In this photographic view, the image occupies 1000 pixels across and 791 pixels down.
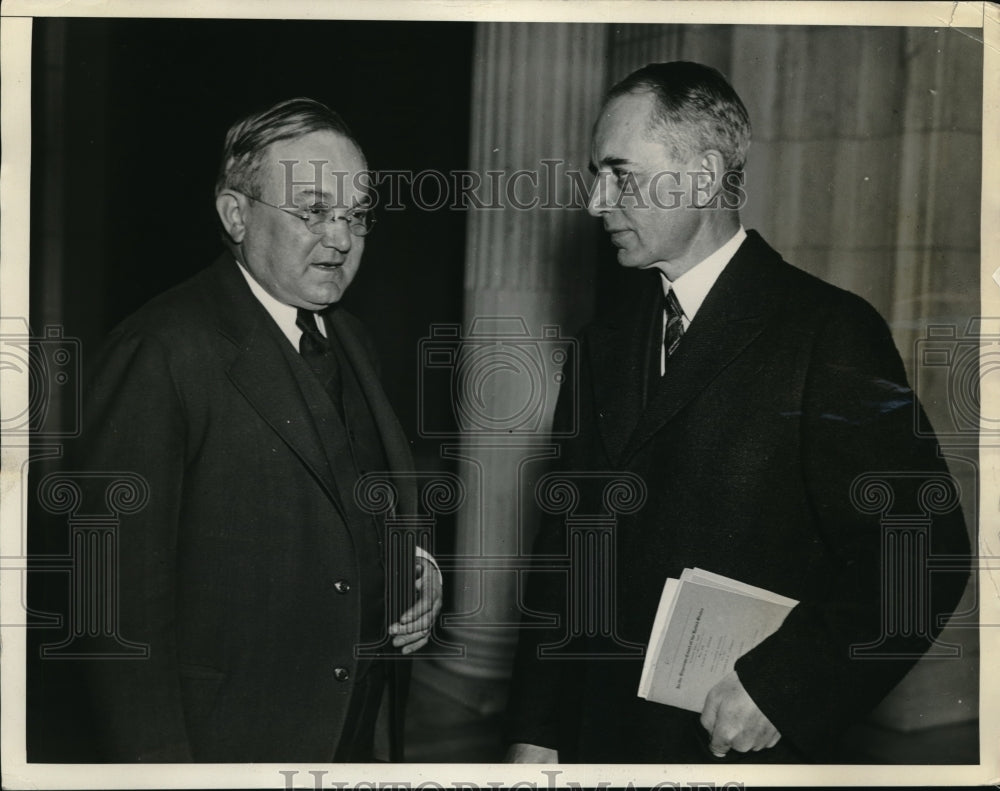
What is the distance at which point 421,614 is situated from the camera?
2439mm

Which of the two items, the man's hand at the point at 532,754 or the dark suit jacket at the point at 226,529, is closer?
the dark suit jacket at the point at 226,529

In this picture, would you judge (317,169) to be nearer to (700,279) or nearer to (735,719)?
(700,279)

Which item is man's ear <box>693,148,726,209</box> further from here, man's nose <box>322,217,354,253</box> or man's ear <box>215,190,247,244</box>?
man's ear <box>215,190,247,244</box>

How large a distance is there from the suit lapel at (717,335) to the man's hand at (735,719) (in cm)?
60

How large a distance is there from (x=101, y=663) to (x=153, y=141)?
1258 mm

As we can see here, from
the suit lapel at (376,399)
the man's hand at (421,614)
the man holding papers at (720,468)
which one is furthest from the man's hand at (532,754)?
the suit lapel at (376,399)

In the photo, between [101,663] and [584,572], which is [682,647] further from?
[101,663]

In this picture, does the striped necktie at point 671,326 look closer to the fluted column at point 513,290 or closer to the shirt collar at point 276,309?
Result: the fluted column at point 513,290

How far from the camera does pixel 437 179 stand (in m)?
2.44

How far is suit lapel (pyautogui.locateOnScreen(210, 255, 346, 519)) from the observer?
2.35 m

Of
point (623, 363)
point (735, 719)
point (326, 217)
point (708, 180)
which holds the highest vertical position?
point (708, 180)

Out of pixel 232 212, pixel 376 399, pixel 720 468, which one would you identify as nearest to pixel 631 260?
pixel 720 468

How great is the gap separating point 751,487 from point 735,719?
55 centimetres

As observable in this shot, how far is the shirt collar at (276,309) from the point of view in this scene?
2.39m
